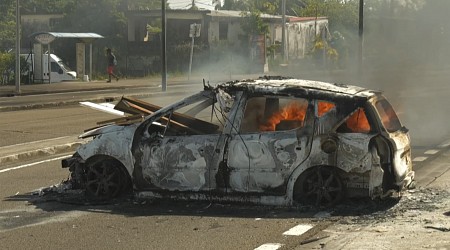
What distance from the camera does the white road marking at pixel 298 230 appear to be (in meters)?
8.18

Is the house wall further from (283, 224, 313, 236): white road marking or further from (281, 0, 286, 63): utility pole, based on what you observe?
(283, 224, 313, 236): white road marking

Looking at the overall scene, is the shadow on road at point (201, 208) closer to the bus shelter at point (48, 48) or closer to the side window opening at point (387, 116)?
the side window opening at point (387, 116)

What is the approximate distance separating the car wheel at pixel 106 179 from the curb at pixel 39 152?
387 cm

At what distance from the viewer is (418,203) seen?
9617 mm

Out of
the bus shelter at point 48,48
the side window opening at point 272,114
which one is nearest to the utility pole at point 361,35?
the bus shelter at point 48,48

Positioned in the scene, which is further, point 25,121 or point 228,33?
point 228,33

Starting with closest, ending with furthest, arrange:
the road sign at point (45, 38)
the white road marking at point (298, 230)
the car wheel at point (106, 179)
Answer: the white road marking at point (298, 230) → the car wheel at point (106, 179) → the road sign at point (45, 38)

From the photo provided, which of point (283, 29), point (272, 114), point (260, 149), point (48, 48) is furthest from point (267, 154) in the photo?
point (283, 29)

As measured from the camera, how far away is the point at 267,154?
9422 millimetres

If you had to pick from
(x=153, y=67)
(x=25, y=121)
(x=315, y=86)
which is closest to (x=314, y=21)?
(x=153, y=67)

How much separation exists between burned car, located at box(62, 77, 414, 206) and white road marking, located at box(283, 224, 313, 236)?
0.89m

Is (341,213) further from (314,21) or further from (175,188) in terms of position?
(314,21)

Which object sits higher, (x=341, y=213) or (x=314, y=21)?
(x=314, y=21)

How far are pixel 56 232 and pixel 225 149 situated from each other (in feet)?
7.19
